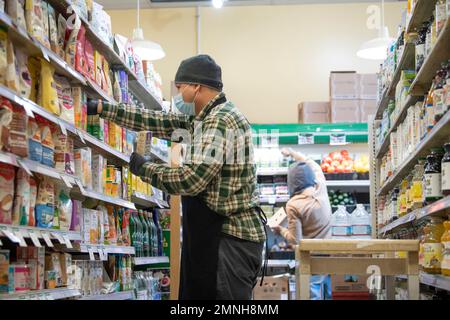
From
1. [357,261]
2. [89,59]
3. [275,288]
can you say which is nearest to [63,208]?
[89,59]

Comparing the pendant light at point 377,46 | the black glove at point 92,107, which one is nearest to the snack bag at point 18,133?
the black glove at point 92,107

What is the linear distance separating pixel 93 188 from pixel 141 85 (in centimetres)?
150

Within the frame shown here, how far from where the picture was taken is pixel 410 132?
431cm

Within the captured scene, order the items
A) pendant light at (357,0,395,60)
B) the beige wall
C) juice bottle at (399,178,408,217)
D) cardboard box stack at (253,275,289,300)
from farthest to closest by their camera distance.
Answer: the beige wall < pendant light at (357,0,395,60) < cardboard box stack at (253,275,289,300) < juice bottle at (399,178,408,217)

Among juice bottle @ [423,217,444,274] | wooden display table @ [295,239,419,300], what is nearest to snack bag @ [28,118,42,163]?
wooden display table @ [295,239,419,300]

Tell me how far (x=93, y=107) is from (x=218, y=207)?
1.16m

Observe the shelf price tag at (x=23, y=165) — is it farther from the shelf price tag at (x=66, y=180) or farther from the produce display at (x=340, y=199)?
the produce display at (x=340, y=199)

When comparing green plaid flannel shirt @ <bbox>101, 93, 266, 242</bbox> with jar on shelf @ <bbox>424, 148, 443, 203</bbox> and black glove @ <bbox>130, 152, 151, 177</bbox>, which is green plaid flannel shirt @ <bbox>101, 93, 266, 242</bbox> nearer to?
black glove @ <bbox>130, 152, 151, 177</bbox>

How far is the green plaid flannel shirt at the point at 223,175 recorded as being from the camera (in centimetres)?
333

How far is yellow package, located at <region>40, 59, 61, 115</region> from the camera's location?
331cm

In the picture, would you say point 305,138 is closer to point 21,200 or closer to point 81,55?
point 81,55

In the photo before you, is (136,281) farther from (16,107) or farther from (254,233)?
(16,107)

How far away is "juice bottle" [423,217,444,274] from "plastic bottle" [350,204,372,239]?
14.1ft

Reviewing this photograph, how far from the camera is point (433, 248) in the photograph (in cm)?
356
